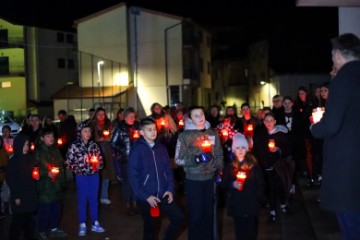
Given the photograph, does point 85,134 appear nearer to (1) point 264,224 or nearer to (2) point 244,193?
(2) point 244,193

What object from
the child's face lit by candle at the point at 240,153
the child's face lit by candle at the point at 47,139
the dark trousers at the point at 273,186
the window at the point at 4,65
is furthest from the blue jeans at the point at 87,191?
the window at the point at 4,65

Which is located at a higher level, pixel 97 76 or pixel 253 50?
pixel 253 50

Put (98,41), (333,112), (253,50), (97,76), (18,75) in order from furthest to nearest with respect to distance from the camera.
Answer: (253,50) < (18,75) < (98,41) < (97,76) < (333,112)

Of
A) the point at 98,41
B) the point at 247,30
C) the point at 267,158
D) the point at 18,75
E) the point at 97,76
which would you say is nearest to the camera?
the point at 267,158

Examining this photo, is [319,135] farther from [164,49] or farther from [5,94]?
[5,94]

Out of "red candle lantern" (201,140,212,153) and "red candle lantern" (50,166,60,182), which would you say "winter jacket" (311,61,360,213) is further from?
"red candle lantern" (50,166,60,182)

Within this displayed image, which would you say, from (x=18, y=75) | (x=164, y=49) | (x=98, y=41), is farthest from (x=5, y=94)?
(x=164, y=49)

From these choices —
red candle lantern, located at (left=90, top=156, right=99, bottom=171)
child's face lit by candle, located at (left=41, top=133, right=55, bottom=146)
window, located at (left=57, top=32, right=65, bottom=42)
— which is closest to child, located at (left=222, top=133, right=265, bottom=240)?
red candle lantern, located at (left=90, top=156, right=99, bottom=171)

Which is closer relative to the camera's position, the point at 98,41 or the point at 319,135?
the point at 319,135

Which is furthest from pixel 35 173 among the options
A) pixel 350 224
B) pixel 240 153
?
pixel 350 224

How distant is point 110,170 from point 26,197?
368 cm

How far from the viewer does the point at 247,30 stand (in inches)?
2731

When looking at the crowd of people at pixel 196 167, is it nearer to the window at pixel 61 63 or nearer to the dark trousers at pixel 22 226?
the dark trousers at pixel 22 226

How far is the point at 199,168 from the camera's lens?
22.4 feet
